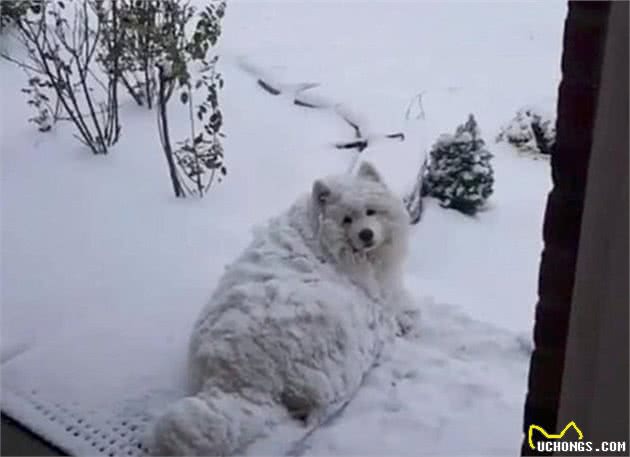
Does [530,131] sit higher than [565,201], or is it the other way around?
[530,131]

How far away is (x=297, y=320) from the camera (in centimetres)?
225

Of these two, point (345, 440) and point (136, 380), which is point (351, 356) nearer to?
point (345, 440)

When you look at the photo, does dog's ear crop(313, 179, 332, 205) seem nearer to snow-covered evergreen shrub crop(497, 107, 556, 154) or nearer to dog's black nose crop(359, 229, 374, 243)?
dog's black nose crop(359, 229, 374, 243)

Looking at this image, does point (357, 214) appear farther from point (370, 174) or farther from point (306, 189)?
point (306, 189)

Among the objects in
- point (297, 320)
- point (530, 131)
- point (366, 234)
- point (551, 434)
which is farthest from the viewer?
point (530, 131)

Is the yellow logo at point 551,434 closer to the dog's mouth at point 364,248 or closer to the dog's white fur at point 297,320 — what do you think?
the dog's white fur at point 297,320

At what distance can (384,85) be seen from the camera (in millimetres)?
3621

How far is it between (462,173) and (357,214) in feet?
2.45

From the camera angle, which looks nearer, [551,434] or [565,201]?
[565,201]

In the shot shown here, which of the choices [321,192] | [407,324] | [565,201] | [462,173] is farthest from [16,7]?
[565,201]

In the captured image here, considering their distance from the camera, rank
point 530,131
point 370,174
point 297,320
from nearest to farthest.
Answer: point 297,320 → point 370,174 → point 530,131

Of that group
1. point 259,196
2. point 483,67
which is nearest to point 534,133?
point 483,67

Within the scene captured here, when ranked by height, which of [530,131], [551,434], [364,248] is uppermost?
[530,131]

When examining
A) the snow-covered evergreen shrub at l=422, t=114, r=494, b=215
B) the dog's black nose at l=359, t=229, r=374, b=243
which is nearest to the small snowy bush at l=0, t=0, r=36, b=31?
the snow-covered evergreen shrub at l=422, t=114, r=494, b=215
